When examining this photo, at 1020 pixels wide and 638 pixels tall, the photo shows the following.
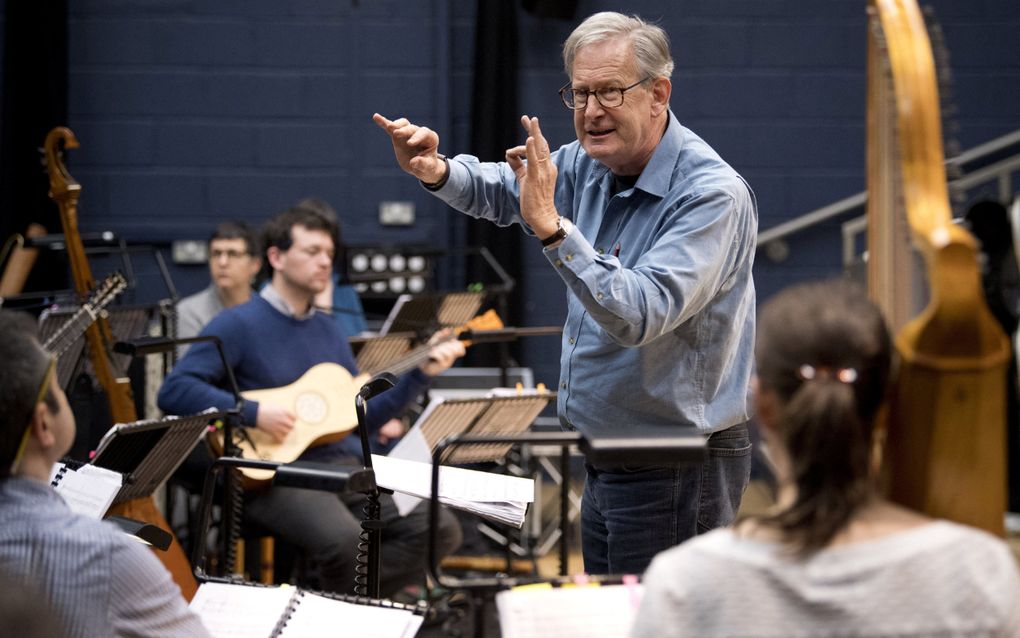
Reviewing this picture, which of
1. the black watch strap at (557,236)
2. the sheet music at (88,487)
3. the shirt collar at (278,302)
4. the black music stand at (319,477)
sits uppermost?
the black watch strap at (557,236)

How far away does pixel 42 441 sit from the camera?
4.70 feet

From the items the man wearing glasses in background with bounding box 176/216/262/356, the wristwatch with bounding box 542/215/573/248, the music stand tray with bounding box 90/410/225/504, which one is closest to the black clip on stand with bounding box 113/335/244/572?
the music stand tray with bounding box 90/410/225/504

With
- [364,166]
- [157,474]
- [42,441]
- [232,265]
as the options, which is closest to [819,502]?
[42,441]

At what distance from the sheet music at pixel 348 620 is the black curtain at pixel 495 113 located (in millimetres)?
3841

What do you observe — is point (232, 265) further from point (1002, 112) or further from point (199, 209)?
point (1002, 112)

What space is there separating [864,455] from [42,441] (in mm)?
958

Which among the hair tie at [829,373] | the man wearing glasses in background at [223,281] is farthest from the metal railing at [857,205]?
the hair tie at [829,373]

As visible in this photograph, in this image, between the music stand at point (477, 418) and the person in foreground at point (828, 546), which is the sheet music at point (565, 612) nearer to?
the person in foreground at point (828, 546)

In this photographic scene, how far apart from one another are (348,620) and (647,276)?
0.72m

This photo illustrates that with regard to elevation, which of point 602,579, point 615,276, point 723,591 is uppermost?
point 615,276

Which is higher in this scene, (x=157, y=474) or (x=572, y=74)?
(x=572, y=74)

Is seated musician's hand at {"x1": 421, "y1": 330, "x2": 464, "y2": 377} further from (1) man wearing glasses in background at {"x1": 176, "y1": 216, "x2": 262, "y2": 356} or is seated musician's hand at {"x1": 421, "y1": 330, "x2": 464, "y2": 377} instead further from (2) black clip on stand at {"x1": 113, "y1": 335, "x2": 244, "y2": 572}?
(1) man wearing glasses in background at {"x1": 176, "y1": 216, "x2": 262, "y2": 356}

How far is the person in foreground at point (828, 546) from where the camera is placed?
3.70 feet

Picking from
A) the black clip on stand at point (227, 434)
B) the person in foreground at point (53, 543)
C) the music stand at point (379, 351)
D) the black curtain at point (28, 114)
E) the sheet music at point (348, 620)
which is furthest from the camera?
the black curtain at point (28, 114)
